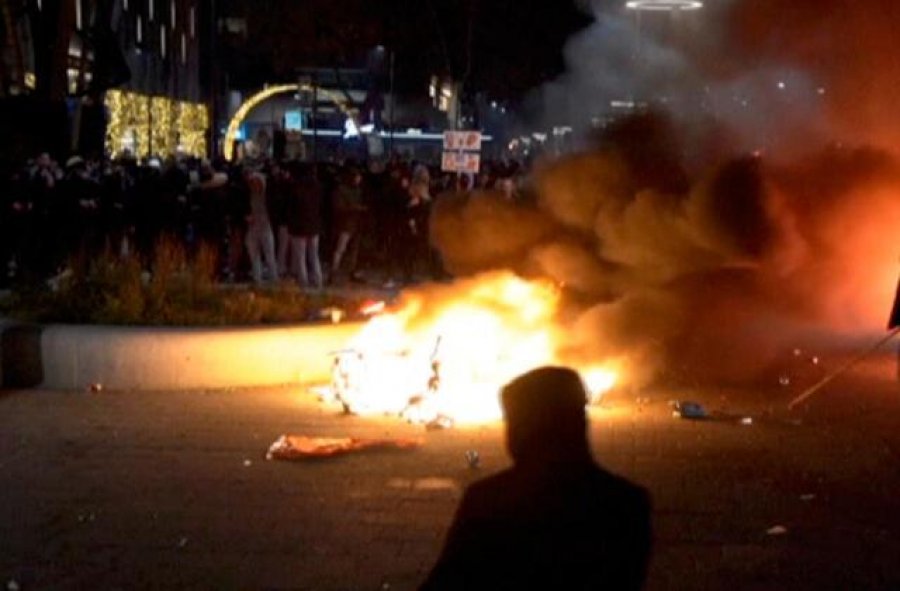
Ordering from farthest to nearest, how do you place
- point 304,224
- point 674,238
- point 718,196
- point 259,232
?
1. point 259,232
2. point 304,224
3. point 674,238
4. point 718,196

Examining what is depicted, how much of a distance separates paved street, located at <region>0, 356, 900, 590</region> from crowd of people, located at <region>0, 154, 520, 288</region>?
7.22 metres

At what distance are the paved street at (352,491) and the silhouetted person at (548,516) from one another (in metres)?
3.90

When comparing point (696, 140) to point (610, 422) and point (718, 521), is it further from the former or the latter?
point (718, 521)

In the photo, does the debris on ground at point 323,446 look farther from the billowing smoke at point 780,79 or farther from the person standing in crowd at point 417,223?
the person standing in crowd at point 417,223

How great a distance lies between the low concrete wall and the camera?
44.1ft

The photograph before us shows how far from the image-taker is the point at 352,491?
980 centimetres

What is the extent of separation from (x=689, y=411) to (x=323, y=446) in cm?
303

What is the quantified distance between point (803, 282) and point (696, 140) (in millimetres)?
2391

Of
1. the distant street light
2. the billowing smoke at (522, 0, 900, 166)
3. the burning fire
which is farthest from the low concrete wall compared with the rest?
the distant street light

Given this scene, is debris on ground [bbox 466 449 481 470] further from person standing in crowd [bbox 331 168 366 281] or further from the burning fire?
person standing in crowd [bbox 331 168 366 281]

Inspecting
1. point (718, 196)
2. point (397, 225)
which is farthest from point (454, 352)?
point (397, 225)

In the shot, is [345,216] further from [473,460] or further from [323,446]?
[473,460]

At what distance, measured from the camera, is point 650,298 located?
14.1 metres

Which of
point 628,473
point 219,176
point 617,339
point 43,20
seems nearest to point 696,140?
point 617,339
